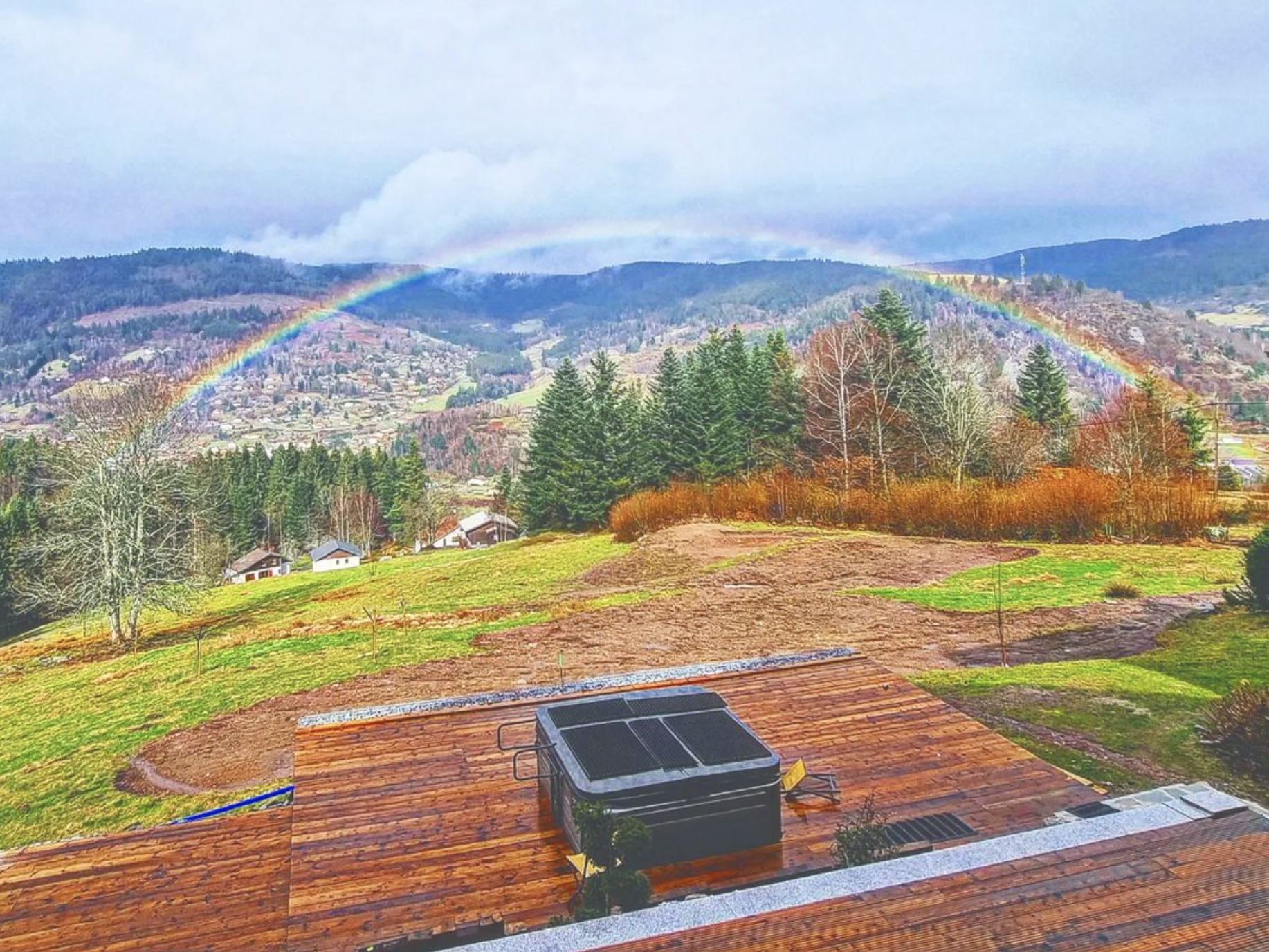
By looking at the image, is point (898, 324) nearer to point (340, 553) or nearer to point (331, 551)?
point (340, 553)

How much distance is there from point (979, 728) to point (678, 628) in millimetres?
7954

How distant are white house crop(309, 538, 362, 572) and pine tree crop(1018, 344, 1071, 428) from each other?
4314 cm

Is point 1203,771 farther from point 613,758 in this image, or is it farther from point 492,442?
point 492,442

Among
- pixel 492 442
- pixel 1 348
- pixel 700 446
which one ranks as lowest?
pixel 492 442

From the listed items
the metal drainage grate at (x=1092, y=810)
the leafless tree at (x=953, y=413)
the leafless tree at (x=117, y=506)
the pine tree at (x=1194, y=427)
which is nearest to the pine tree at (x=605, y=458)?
the leafless tree at (x=953, y=413)

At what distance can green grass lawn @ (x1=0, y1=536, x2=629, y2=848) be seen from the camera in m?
8.58

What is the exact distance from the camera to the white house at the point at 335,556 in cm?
5438

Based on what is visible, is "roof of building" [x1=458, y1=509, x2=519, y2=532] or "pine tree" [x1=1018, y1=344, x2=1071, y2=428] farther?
"roof of building" [x1=458, y1=509, x2=519, y2=532]

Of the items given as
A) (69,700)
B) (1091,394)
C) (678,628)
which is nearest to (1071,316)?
(1091,394)

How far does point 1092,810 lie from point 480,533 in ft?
217

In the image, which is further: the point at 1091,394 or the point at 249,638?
the point at 1091,394

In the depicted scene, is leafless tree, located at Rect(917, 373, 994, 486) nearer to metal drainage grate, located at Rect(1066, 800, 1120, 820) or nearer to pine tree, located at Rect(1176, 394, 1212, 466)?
pine tree, located at Rect(1176, 394, 1212, 466)

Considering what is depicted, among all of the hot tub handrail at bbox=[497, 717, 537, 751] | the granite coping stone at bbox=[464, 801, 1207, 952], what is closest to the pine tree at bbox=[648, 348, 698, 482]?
the hot tub handrail at bbox=[497, 717, 537, 751]

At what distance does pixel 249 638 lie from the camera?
17.1 metres
